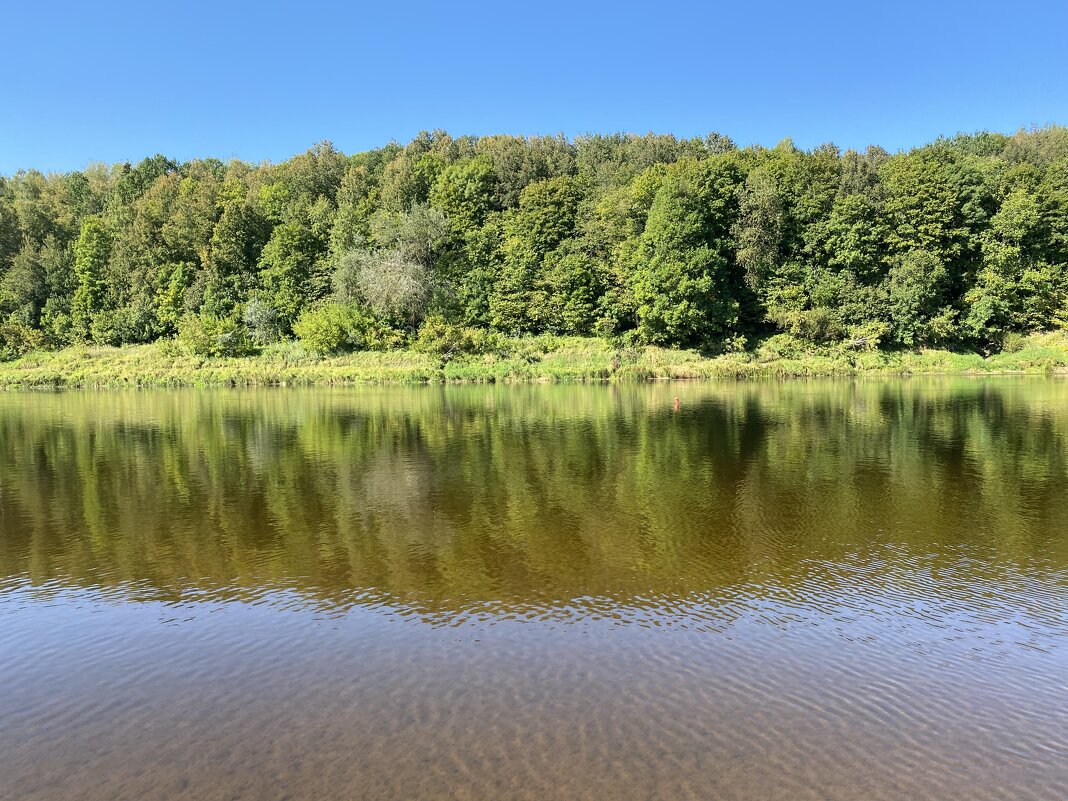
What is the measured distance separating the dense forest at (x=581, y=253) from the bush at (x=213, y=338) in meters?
0.19

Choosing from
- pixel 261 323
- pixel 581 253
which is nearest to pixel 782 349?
pixel 581 253

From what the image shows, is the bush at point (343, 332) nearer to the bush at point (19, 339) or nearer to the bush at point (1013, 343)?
the bush at point (19, 339)

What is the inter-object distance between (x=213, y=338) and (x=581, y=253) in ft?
115

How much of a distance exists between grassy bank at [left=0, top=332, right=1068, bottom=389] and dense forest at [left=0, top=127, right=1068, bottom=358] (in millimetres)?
2260

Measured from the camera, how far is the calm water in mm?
5203

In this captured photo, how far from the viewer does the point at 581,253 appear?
65875 millimetres

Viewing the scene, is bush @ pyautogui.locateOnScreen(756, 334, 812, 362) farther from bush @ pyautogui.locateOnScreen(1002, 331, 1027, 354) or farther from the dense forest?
bush @ pyautogui.locateOnScreen(1002, 331, 1027, 354)

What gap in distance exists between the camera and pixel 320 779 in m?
5.06

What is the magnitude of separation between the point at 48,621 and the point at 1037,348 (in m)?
65.5

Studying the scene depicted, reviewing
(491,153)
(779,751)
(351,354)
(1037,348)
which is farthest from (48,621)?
(491,153)

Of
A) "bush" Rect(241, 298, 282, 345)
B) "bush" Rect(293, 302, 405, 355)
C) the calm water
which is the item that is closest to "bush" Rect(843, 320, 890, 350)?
"bush" Rect(293, 302, 405, 355)

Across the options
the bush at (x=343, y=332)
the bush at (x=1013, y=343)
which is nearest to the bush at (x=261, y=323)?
the bush at (x=343, y=332)

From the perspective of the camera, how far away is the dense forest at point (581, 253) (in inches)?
2312

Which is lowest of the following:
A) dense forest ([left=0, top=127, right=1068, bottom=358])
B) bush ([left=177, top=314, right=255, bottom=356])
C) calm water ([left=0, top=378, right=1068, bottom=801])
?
calm water ([left=0, top=378, right=1068, bottom=801])
